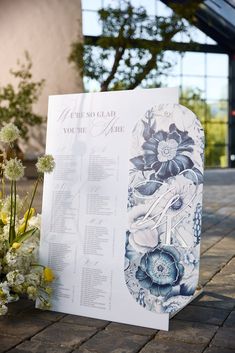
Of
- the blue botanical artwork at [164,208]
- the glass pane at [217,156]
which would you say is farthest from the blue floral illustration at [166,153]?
the glass pane at [217,156]

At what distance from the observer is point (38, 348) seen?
6.90 feet

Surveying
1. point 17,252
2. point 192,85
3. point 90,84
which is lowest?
point 17,252

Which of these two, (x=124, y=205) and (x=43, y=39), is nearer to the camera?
(x=124, y=205)

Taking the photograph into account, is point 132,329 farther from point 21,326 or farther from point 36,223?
point 36,223

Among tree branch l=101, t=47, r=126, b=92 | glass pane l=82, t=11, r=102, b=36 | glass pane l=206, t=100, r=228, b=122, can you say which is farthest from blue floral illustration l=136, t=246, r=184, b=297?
glass pane l=206, t=100, r=228, b=122

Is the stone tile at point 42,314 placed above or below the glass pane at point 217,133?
below

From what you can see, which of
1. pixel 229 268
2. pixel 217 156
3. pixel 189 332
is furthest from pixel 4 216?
pixel 217 156

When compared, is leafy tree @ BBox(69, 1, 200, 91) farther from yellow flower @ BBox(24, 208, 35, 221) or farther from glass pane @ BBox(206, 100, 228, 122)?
yellow flower @ BBox(24, 208, 35, 221)

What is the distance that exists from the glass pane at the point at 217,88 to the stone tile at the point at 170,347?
21.8m

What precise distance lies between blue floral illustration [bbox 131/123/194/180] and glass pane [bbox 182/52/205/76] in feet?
67.9

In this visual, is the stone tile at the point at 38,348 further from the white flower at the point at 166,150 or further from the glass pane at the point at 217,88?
the glass pane at the point at 217,88

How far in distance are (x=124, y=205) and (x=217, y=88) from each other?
73.1 feet

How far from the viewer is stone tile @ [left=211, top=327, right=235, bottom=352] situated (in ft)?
7.01

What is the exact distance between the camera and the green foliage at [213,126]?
2264 cm
